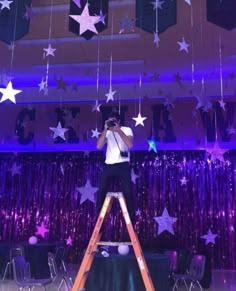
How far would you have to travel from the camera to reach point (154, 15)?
4574 millimetres

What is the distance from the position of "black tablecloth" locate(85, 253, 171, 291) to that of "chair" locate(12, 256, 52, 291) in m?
1.47

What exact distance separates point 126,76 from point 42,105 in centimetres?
248

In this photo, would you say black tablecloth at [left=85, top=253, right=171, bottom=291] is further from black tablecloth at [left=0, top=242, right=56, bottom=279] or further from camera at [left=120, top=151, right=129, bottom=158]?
black tablecloth at [left=0, top=242, right=56, bottom=279]

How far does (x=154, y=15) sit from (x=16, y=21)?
1.79m

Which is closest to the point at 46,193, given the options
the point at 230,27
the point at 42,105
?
the point at 42,105

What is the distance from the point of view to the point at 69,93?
9266 millimetres

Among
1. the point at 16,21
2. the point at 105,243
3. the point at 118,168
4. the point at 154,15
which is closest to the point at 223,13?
the point at 154,15

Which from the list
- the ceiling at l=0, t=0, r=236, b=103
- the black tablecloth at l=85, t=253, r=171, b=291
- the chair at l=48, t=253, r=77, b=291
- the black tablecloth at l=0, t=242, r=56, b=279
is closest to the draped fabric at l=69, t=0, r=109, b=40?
the ceiling at l=0, t=0, r=236, b=103

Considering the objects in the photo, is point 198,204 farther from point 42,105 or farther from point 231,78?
point 42,105

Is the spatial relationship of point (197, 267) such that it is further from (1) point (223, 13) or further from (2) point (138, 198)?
(2) point (138, 198)

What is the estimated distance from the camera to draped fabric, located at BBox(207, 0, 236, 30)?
434cm

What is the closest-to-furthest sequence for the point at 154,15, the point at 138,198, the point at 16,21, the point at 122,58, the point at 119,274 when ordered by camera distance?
1. the point at 119,274
2. the point at 154,15
3. the point at 16,21
4. the point at 122,58
5. the point at 138,198

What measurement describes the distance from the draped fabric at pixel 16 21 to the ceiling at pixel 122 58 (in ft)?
2.59

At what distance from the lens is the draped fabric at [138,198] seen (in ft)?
31.3
